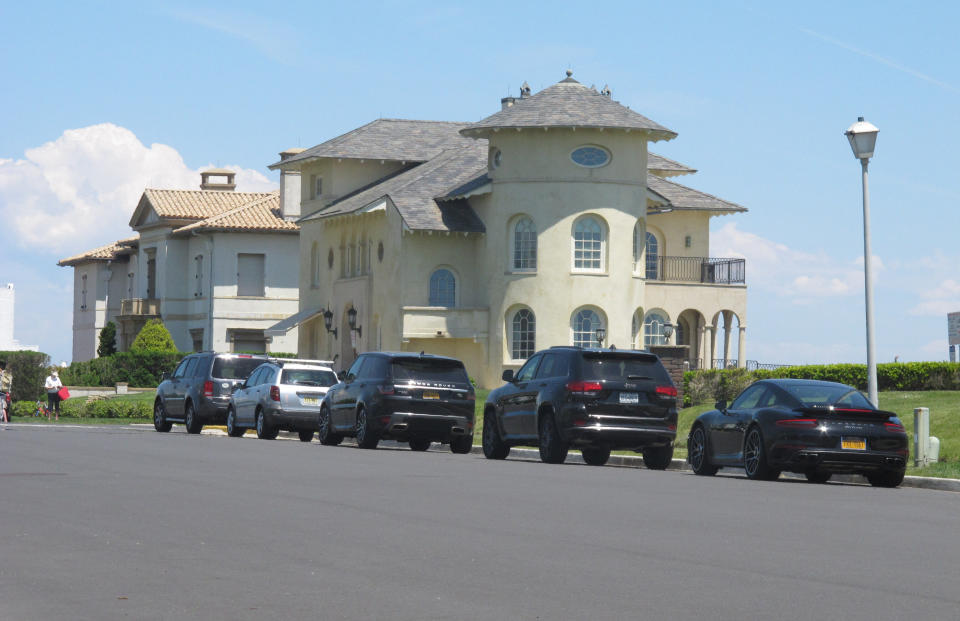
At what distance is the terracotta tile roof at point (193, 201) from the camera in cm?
7712

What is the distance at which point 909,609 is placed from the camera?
336 inches

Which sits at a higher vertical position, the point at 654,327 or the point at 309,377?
the point at 654,327

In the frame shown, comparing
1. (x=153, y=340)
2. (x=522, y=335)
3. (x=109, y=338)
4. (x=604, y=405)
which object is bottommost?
(x=604, y=405)

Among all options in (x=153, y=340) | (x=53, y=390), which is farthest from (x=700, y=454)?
(x=153, y=340)

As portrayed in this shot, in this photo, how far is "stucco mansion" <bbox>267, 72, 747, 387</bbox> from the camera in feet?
171

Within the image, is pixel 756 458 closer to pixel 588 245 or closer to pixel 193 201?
pixel 588 245

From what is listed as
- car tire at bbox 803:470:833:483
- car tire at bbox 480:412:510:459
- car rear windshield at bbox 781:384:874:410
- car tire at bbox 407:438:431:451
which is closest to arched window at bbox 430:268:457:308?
car tire at bbox 407:438:431:451

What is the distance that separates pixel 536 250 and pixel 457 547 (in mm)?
41888

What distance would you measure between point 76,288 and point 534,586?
88.1 m

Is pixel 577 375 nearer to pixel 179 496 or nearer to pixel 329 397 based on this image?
pixel 329 397

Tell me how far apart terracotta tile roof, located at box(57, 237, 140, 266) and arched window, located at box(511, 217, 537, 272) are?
116 feet

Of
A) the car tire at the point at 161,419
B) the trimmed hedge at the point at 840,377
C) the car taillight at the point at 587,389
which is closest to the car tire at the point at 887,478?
the car taillight at the point at 587,389

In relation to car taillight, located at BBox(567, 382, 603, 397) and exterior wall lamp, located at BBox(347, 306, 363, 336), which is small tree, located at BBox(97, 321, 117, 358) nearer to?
exterior wall lamp, located at BBox(347, 306, 363, 336)

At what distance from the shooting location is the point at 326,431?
2875 cm
